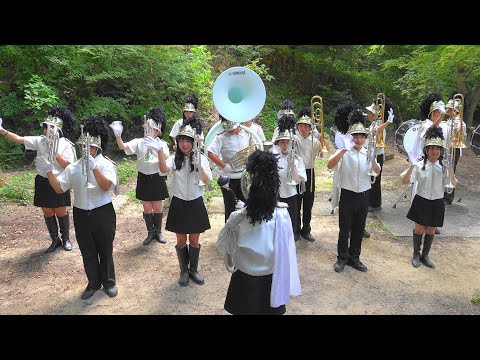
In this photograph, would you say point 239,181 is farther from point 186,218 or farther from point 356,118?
point 356,118

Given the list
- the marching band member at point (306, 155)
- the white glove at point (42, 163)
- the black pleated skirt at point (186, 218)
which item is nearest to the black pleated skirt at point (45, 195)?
the white glove at point (42, 163)

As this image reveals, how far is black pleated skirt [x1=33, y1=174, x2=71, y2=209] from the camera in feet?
18.7

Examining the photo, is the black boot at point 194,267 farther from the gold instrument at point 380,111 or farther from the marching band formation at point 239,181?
the gold instrument at point 380,111

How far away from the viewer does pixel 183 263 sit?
5.11 meters

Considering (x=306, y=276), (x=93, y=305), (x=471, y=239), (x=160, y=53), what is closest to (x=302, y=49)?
(x=160, y=53)

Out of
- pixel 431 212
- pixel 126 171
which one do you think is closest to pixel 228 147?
pixel 431 212

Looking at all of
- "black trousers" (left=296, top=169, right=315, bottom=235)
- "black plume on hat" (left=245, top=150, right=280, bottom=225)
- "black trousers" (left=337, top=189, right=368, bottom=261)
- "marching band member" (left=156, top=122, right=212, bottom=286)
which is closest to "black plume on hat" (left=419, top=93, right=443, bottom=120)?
"black trousers" (left=296, top=169, right=315, bottom=235)

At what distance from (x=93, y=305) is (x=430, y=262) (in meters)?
4.34

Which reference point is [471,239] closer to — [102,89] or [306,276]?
[306,276]

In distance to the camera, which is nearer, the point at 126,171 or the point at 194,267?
the point at 194,267

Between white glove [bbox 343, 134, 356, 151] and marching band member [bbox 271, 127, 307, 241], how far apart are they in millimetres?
644

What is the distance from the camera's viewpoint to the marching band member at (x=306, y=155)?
6.20 m

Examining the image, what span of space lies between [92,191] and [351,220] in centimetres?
320

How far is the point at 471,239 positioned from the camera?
646 centimetres
